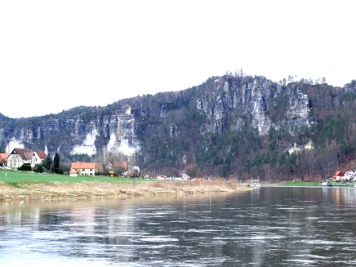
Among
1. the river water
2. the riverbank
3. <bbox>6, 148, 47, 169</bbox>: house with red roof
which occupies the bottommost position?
the river water

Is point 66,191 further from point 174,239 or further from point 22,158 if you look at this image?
point 22,158

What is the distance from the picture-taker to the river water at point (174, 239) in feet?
76.5

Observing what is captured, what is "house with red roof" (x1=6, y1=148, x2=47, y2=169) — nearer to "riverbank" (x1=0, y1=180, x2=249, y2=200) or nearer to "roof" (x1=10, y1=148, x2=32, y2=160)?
"roof" (x1=10, y1=148, x2=32, y2=160)

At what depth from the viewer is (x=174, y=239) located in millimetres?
29609

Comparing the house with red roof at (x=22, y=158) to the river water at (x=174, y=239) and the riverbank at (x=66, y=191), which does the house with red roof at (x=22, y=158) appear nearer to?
the riverbank at (x=66, y=191)

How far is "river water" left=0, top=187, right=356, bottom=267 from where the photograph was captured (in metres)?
23.3

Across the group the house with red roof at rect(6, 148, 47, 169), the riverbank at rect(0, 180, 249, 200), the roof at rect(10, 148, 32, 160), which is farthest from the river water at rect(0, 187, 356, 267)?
the roof at rect(10, 148, 32, 160)

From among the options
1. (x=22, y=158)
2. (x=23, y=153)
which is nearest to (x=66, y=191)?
(x=22, y=158)

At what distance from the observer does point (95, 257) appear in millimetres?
23828

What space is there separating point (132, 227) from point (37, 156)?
128403 mm

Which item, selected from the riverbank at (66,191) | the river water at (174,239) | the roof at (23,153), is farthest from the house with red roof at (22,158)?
the river water at (174,239)

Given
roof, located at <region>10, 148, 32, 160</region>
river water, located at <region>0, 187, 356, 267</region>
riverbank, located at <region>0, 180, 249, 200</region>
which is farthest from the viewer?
roof, located at <region>10, 148, 32, 160</region>

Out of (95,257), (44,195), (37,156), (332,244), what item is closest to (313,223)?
(332,244)

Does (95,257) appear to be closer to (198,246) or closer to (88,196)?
(198,246)
